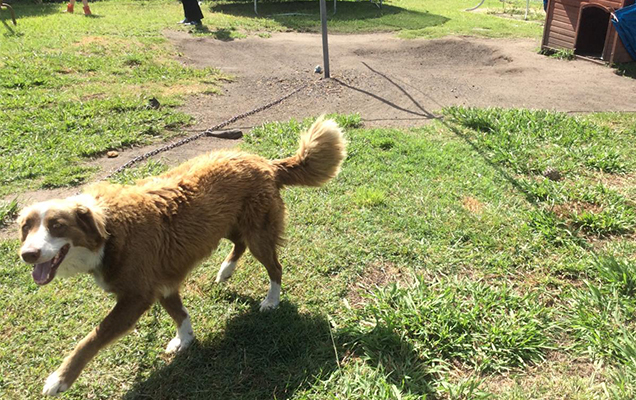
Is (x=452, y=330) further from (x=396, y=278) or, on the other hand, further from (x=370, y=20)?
(x=370, y=20)

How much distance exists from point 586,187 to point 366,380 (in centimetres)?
364

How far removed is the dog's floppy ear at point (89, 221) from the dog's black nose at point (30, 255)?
0.86ft

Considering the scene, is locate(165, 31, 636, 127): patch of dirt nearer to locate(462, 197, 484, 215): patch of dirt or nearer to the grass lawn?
the grass lawn

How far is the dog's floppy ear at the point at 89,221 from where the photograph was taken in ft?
8.41

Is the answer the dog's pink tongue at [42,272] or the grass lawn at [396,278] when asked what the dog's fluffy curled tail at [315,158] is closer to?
the grass lawn at [396,278]

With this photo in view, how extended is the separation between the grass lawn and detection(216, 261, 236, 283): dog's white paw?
8cm

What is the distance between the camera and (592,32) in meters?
11.4

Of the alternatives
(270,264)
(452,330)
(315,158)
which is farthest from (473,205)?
(270,264)

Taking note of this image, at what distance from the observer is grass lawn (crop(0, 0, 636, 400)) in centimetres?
298

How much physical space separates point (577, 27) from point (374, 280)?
10175 millimetres

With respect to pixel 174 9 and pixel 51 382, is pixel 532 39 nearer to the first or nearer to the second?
pixel 174 9

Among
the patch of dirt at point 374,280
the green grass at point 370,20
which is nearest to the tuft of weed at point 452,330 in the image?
the patch of dirt at point 374,280

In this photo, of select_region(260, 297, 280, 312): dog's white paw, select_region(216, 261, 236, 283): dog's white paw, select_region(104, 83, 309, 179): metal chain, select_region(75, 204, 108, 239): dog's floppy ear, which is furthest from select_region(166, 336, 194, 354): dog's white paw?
select_region(104, 83, 309, 179): metal chain

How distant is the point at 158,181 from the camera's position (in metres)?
3.20
